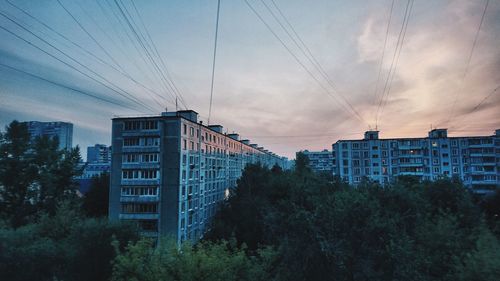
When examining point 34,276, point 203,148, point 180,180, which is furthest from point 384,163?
point 34,276

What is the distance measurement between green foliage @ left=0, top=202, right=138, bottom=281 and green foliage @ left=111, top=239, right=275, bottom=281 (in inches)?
197

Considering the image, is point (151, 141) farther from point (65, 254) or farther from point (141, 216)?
point (65, 254)

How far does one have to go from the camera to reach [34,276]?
21484mm

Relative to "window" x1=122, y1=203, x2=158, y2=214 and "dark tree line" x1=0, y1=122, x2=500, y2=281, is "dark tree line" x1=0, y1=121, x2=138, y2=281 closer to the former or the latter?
"dark tree line" x1=0, y1=122, x2=500, y2=281

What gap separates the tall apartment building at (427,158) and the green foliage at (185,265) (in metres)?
61.7

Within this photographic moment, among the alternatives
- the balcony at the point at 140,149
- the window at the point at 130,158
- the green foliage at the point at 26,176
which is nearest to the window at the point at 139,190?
the window at the point at 130,158

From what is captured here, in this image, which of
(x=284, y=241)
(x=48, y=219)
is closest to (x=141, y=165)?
(x=48, y=219)

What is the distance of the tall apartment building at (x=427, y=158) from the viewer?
7338cm

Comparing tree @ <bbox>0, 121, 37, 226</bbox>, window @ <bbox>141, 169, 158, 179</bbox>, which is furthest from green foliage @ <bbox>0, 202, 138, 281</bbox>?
tree @ <bbox>0, 121, 37, 226</bbox>

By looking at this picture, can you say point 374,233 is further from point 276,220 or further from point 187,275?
point 187,275

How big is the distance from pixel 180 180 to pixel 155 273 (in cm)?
2646

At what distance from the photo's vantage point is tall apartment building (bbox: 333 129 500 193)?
73.4m

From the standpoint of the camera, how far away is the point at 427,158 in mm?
77188

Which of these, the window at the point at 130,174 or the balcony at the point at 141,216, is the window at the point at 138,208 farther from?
the window at the point at 130,174
